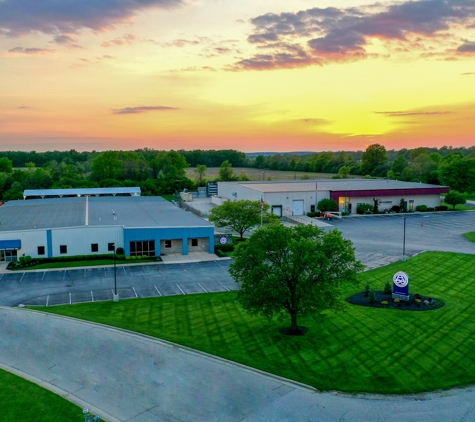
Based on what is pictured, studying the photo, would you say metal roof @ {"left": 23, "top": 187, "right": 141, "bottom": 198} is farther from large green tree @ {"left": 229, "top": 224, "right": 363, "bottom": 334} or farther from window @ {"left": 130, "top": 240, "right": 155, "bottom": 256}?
large green tree @ {"left": 229, "top": 224, "right": 363, "bottom": 334}

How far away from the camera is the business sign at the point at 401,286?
38.1m

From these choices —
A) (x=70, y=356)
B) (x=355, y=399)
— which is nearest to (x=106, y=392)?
(x=70, y=356)

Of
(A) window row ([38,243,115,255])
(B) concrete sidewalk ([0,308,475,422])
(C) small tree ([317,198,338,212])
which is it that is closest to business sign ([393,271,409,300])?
(B) concrete sidewalk ([0,308,475,422])

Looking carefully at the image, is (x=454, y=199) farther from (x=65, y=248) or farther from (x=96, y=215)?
(x=65, y=248)

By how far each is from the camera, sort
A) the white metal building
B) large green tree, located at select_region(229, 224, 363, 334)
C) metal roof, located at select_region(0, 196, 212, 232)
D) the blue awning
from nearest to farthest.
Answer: large green tree, located at select_region(229, 224, 363, 334) → the blue awning → metal roof, located at select_region(0, 196, 212, 232) → the white metal building

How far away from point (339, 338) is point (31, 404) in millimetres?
19056

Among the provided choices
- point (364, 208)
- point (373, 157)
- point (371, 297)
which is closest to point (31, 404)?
point (371, 297)

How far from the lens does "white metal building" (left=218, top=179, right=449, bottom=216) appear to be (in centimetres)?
8806

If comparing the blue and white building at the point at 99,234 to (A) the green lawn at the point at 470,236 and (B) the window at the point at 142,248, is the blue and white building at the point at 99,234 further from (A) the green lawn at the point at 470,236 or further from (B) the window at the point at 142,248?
(A) the green lawn at the point at 470,236

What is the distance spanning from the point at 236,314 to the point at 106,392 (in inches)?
556

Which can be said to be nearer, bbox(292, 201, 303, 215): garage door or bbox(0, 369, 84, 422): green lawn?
bbox(0, 369, 84, 422): green lawn

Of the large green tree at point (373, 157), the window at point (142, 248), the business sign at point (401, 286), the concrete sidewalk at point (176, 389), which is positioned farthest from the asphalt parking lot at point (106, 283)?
the large green tree at point (373, 157)

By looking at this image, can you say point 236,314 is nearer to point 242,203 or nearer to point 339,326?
point 339,326

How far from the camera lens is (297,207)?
89438 mm
